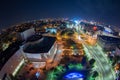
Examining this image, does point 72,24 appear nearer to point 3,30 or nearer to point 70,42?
point 70,42

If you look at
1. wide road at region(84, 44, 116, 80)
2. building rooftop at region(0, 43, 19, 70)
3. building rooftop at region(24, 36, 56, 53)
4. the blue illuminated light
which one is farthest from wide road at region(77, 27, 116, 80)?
building rooftop at region(0, 43, 19, 70)

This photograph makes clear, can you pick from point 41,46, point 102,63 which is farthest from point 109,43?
point 41,46

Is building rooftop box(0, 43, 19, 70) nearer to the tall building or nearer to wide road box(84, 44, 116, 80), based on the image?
wide road box(84, 44, 116, 80)

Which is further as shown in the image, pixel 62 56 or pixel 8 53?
pixel 62 56

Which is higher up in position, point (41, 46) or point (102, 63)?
point (41, 46)

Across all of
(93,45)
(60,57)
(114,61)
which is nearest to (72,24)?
(93,45)

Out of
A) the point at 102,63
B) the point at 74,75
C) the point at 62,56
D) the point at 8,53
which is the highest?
the point at 8,53

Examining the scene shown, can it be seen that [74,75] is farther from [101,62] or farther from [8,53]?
[8,53]

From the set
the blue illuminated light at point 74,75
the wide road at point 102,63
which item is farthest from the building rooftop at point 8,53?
the wide road at point 102,63

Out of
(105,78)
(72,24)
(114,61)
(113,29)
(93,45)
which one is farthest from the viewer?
(72,24)

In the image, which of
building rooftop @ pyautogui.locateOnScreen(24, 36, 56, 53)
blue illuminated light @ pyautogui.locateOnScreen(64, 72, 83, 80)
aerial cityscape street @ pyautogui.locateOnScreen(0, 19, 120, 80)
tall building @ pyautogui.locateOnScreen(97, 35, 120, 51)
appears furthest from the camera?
tall building @ pyautogui.locateOnScreen(97, 35, 120, 51)

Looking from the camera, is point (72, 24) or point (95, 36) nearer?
point (95, 36)
